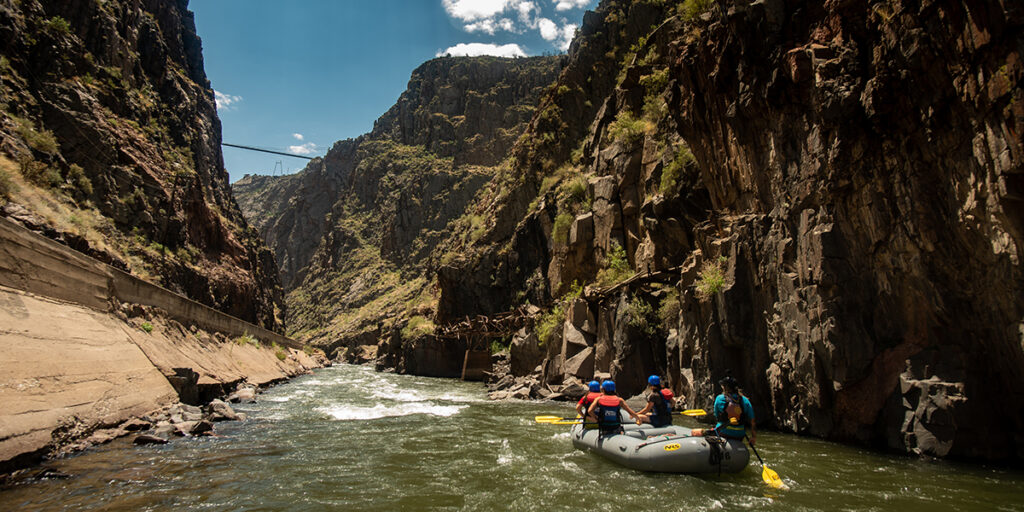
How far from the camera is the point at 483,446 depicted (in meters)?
12.3

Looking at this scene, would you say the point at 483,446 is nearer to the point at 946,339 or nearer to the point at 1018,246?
the point at 946,339

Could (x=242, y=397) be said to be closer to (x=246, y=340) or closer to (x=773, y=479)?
(x=246, y=340)

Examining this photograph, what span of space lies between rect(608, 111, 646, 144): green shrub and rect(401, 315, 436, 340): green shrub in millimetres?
27751

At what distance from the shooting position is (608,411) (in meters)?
11.2

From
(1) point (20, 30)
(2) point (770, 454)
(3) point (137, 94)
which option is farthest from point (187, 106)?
(2) point (770, 454)

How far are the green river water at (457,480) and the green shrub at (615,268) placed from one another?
14.3m

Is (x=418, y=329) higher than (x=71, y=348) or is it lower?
lower

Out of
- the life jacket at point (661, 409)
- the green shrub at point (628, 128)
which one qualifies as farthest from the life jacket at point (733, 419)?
the green shrub at point (628, 128)

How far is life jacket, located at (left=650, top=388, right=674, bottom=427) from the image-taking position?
1170 centimetres

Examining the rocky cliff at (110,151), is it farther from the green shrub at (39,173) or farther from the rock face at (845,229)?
the rock face at (845,229)

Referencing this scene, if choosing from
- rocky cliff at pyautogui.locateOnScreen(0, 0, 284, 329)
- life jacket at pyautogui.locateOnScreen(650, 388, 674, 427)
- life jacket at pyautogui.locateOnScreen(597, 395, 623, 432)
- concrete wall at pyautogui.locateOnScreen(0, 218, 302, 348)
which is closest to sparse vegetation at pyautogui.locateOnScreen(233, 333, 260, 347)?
rocky cliff at pyautogui.locateOnScreen(0, 0, 284, 329)

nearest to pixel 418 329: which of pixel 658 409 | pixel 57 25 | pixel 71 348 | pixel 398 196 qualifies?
pixel 57 25

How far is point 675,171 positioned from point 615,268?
6.74 m

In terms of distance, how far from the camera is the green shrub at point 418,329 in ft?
164
